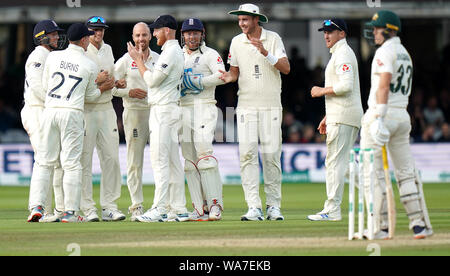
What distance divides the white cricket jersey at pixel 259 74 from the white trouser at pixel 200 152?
0.44m

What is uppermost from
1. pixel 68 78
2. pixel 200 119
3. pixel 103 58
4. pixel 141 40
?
pixel 141 40

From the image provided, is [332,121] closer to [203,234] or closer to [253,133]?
[253,133]

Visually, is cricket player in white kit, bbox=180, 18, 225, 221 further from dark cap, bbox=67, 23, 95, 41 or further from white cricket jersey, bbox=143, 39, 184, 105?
dark cap, bbox=67, 23, 95, 41

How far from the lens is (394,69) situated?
342 inches

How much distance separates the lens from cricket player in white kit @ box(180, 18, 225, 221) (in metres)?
10.6

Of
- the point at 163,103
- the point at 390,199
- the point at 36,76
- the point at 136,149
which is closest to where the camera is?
the point at 390,199

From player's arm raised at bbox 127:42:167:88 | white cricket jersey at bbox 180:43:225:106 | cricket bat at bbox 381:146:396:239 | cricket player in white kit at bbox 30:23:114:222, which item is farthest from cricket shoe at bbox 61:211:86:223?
cricket bat at bbox 381:146:396:239

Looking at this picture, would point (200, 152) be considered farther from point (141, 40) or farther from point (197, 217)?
point (141, 40)

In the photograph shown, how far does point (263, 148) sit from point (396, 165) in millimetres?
2084

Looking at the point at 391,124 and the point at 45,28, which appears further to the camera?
the point at 45,28

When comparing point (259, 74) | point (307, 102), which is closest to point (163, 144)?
point (259, 74)

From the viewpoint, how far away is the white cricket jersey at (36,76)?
35.1 feet
